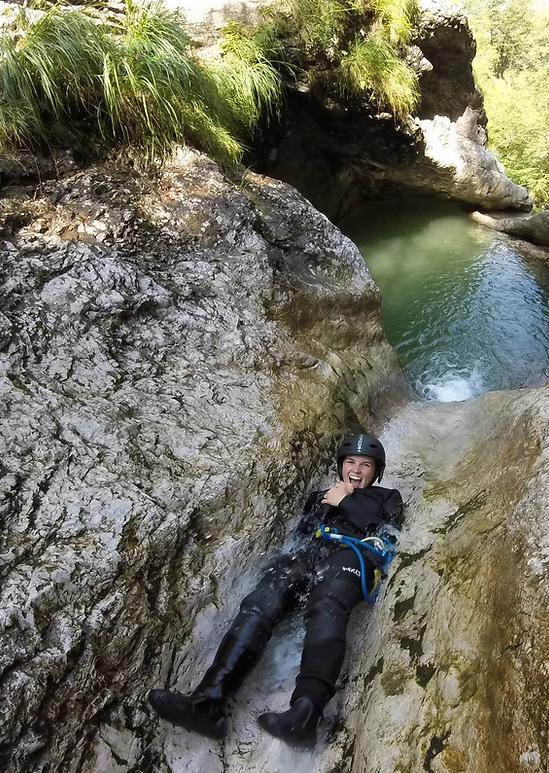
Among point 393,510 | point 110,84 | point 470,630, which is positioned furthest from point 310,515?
point 110,84

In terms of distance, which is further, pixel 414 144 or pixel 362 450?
pixel 414 144

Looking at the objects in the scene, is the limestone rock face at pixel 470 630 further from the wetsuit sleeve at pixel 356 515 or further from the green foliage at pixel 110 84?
the green foliage at pixel 110 84

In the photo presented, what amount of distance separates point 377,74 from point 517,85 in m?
15.2

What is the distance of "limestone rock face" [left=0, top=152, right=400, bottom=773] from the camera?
212 cm

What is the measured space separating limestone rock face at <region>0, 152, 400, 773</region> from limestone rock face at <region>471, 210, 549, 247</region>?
6835 millimetres

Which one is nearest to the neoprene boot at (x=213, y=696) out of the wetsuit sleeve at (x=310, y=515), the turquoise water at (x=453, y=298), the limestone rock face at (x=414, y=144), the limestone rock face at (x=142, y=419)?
the limestone rock face at (x=142, y=419)

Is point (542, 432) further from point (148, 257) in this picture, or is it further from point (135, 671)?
point (148, 257)

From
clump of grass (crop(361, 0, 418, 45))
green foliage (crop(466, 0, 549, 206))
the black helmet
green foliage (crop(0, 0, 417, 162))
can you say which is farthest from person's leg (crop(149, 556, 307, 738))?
green foliage (crop(466, 0, 549, 206))

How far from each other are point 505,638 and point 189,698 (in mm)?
1388

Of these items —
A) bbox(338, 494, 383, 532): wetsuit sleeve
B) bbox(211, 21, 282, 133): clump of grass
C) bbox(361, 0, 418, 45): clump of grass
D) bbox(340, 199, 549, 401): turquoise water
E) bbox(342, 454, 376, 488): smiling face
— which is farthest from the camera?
bbox(361, 0, 418, 45): clump of grass

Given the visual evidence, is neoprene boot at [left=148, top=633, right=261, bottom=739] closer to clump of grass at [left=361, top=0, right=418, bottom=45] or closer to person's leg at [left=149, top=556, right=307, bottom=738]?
person's leg at [left=149, top=556, right=307, bottom=738]

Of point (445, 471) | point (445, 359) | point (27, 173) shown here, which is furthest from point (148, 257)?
point (445, 359)

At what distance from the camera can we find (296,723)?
2.08m

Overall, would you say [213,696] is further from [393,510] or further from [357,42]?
[357,42]
